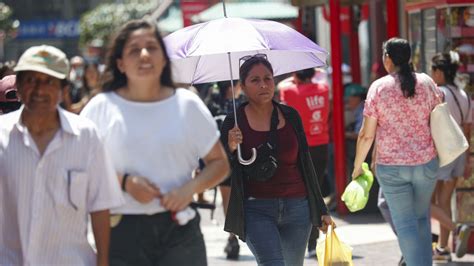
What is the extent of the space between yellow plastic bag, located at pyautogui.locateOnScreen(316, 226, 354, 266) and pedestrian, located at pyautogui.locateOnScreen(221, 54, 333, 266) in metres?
0.12

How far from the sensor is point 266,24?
747cm

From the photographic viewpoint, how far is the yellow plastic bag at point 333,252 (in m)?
6.86

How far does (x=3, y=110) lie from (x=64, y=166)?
8.14 ft

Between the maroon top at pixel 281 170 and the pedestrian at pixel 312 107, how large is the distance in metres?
4.22

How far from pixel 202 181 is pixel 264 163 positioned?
5.77ft

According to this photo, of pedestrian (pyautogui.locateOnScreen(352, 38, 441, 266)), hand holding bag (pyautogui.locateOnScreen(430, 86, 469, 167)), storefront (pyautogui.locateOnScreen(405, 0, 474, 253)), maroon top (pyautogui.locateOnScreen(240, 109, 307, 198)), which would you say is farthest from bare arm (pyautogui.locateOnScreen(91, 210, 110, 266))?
storefront (pyautogui.locateOnScreen(405, 0, 474, 253))

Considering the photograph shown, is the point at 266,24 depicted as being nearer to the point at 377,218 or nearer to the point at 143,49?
the point at 143,49

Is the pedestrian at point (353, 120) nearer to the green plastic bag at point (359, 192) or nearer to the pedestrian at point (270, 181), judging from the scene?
the green plastic bag at point (359, 192)

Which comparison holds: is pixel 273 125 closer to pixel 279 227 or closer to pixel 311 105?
pixel 279 227

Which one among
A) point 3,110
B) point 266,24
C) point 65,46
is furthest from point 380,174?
point 65,46

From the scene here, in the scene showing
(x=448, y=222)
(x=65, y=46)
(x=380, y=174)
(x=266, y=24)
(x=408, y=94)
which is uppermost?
(x=266, y=24)

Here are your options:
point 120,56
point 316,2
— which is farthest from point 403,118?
point 316,2

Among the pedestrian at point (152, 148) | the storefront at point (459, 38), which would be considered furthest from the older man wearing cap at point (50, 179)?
the storefront at point (459, 38)

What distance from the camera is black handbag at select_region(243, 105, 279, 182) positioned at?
6.57 metres
